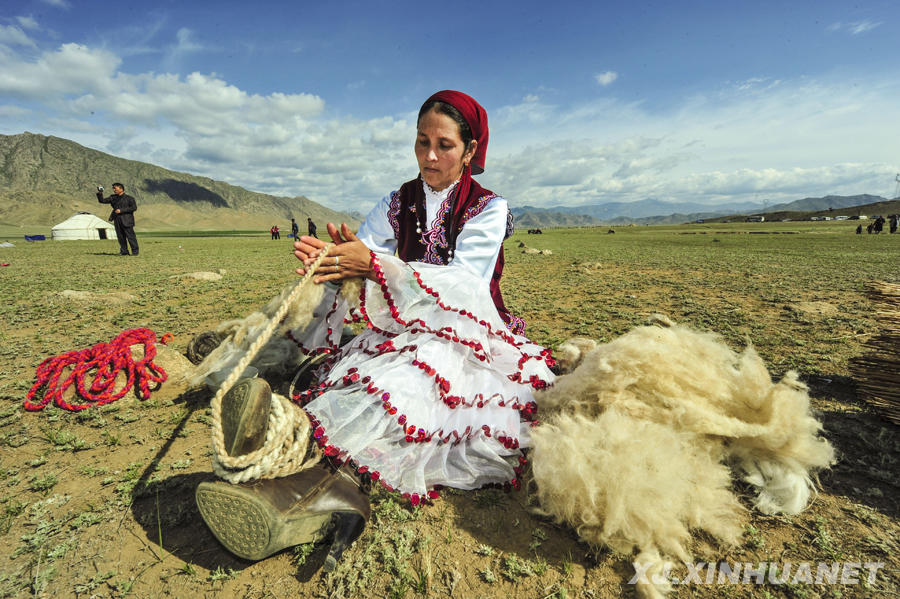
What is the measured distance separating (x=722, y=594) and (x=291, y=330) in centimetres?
255

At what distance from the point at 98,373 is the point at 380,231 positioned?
236 cm

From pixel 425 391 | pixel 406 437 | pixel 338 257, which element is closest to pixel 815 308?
pixel 425 391

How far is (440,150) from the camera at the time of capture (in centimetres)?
253

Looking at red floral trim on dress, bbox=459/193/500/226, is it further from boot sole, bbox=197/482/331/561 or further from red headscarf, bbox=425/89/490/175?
boot sole, bbox=197/482/331/561

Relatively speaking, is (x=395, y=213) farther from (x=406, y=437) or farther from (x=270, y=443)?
(x=270, y=443)

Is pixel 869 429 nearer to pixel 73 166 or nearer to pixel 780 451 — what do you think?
pixel 780 451

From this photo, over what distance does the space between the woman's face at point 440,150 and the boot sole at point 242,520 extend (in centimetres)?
207

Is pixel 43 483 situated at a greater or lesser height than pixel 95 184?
lesser

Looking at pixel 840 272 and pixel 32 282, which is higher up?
pixel 32 282

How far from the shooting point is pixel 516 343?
2.71 meters

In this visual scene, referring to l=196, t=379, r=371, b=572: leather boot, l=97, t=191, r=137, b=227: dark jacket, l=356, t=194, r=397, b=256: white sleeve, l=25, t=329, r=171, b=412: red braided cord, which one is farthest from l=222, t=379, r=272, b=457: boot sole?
l=97, t=191, r=137, b=227: dark jacket

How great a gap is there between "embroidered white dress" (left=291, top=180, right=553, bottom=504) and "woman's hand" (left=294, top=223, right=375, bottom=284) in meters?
0.08

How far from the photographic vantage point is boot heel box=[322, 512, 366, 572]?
1.58 metres

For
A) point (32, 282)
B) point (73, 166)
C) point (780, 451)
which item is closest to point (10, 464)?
point (780, 451)
